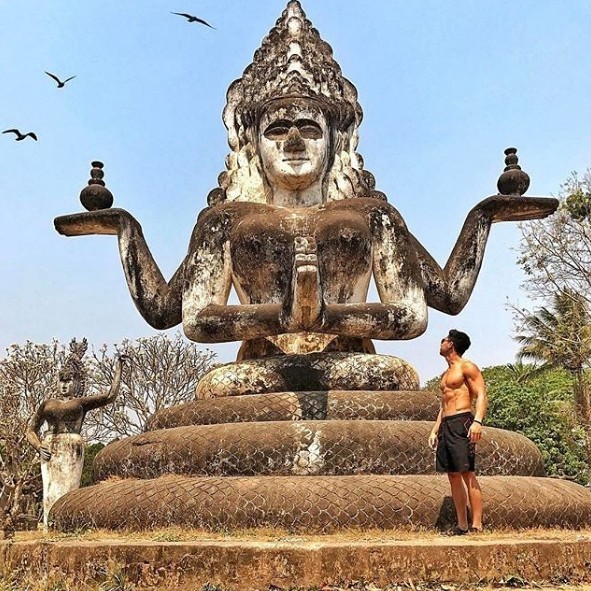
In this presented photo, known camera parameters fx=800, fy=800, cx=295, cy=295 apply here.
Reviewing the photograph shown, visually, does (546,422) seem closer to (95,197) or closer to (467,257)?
(467,257)

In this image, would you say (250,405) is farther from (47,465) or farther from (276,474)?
(47,465)

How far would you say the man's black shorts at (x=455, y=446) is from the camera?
5.59m

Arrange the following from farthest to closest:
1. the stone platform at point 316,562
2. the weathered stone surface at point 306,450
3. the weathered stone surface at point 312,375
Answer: the weathered stone surface at point 312,375 → the weathered stone surface at point 306,450 → the stone platform at point 316,562

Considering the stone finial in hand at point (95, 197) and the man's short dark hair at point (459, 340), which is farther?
the stone finial in hand at point (95, 197)

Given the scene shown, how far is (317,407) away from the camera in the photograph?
7094 millimetres

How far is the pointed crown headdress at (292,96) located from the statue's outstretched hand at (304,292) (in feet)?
9.38

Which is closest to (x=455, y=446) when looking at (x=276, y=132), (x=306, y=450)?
(x=306, y=450)

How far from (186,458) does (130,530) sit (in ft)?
2.72

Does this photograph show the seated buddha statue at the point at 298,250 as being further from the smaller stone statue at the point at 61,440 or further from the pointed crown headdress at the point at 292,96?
the smaller stone statue at the point at 61,440

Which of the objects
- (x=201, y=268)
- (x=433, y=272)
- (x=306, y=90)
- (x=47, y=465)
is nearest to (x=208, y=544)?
(x=201, y=268)

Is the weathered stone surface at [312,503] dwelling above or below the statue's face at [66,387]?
below

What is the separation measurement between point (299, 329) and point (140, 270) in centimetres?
254

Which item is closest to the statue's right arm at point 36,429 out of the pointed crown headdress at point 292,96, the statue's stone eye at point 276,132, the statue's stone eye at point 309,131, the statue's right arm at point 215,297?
the pointed crown headdress at point 292,96

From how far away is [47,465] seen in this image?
12594 mm
